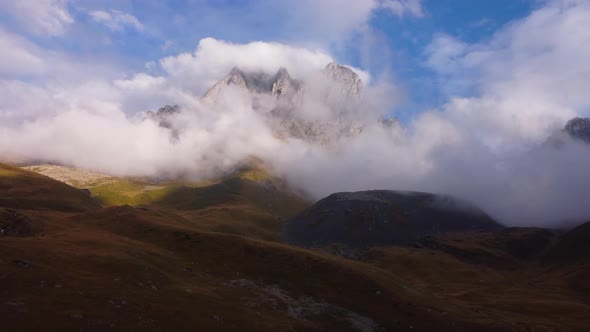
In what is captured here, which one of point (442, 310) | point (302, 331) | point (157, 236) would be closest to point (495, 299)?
point (442, 310)

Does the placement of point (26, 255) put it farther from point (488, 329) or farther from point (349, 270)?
point (488, 329)

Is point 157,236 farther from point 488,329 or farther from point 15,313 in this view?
point 488,329

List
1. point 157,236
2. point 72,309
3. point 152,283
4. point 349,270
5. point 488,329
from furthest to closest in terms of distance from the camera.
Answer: point 157,236, point 349,270, point 488,329, point 152,283, point 72,309

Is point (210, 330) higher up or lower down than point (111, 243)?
lower down

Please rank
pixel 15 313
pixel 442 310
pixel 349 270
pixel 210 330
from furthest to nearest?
pixel 349 270 < pixel 442 310 < pixel 210 330 < pixel 15 313

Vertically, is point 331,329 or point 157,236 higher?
point 157,236

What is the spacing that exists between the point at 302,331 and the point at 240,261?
4103 centimetres

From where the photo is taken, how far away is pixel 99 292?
6350 cm

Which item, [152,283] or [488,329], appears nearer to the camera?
[152,283]

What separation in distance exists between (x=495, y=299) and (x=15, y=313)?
12747 centimetres

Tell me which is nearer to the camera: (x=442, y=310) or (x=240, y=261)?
(x=442, y=310)

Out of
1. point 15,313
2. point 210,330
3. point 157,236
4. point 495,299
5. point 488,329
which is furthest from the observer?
point 495,299

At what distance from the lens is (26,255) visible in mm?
70875

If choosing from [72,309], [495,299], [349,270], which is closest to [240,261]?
[349,270]
